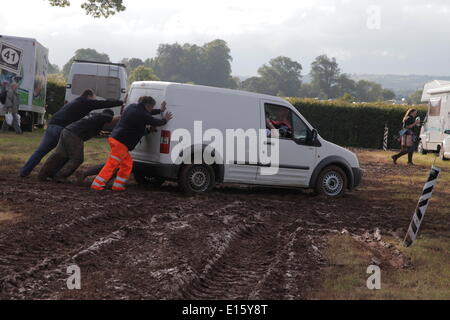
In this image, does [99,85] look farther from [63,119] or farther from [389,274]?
[389,274]

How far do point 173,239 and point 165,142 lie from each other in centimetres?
398

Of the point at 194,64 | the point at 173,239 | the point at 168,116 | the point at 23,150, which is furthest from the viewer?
the point at 194,64

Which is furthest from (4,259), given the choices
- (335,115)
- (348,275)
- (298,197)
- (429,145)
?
(335,115)

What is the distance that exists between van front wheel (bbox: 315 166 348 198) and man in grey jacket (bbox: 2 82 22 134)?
1536 cm

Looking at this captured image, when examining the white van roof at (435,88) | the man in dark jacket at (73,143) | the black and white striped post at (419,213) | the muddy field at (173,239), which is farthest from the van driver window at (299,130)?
the white van roof at (435,88)

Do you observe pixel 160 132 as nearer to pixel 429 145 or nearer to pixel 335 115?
pixel 429 145

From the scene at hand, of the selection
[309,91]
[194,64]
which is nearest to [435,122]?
[194,64]

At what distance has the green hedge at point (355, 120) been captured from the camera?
1519 inches

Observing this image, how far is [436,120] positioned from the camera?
94.7 ft

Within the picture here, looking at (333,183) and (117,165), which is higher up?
(117,165)

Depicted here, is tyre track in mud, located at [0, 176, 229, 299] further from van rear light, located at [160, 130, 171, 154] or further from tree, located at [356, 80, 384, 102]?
tree, located at [356, 80, 384, 102]

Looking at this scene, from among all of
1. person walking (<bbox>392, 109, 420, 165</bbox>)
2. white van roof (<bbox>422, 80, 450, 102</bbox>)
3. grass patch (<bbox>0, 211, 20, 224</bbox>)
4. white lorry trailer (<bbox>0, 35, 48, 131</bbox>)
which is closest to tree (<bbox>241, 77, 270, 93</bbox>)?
white van roof (<bbox>422, 80, 450, 102</bbox>)

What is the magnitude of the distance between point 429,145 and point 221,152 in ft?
62.1

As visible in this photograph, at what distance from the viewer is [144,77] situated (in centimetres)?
11425
